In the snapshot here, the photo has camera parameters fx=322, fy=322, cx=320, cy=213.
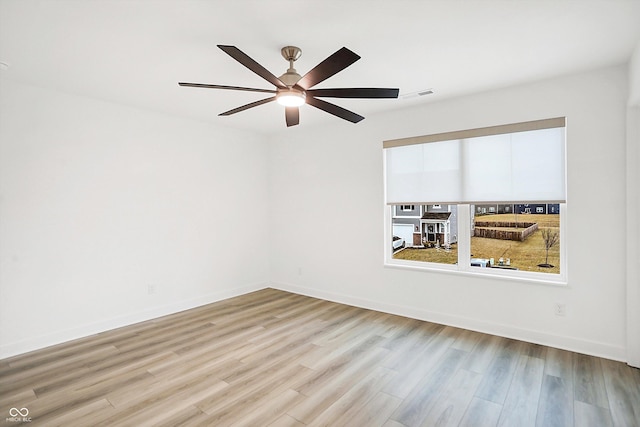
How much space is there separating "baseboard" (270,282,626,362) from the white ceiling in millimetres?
2516

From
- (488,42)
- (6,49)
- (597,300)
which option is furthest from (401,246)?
(6,49)

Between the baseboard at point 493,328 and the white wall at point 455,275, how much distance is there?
1cm

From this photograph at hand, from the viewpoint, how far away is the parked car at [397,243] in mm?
4387

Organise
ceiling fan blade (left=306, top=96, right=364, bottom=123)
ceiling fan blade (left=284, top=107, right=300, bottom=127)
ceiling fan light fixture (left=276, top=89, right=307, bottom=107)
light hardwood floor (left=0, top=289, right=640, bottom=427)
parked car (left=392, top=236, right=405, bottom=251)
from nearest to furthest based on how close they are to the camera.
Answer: light hardwood floor (left=0, top=289, right=640, bottom=427) → ceiling fan light fixture (left=276, top=89, right=307, bottom=107) → ceiling fan blade (left=306, top=96, right=364, bottom=123) → ceiling fan blade (left=284, top=107, right=300, bottom=127) → parked car (left=392, top=236, right=405, bottom=251)

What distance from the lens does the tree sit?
329 centimetres

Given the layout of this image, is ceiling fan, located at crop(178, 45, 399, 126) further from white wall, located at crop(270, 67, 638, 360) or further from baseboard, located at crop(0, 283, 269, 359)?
baseboard, located at crop(0, 283, 269, 359)

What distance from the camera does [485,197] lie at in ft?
11.7

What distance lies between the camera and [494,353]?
119 inches

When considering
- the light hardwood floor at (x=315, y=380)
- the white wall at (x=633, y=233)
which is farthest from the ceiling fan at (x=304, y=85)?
the light hardwood floor at (x=315, y=380)

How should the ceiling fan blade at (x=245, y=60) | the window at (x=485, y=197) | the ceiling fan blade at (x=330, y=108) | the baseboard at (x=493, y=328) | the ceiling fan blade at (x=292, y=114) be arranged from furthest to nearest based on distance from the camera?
the window at (x=485, y=197) < the baseboard at (x=493, y=328) < the ceiling fan blade at (x=292, y=114) < the ceiling fan blade at (x=330, y=108) < the ceiling fan blade at (x=245, y=60)

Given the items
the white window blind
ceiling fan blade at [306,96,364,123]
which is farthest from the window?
ceiling fan blade at [306,96,364,123]

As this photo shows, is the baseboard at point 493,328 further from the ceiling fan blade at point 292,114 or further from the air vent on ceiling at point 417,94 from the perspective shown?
the ceiling fan blade at point 292,114

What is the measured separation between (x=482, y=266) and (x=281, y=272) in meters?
3.14

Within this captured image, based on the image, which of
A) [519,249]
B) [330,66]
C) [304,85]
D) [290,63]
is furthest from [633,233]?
[290,63]
